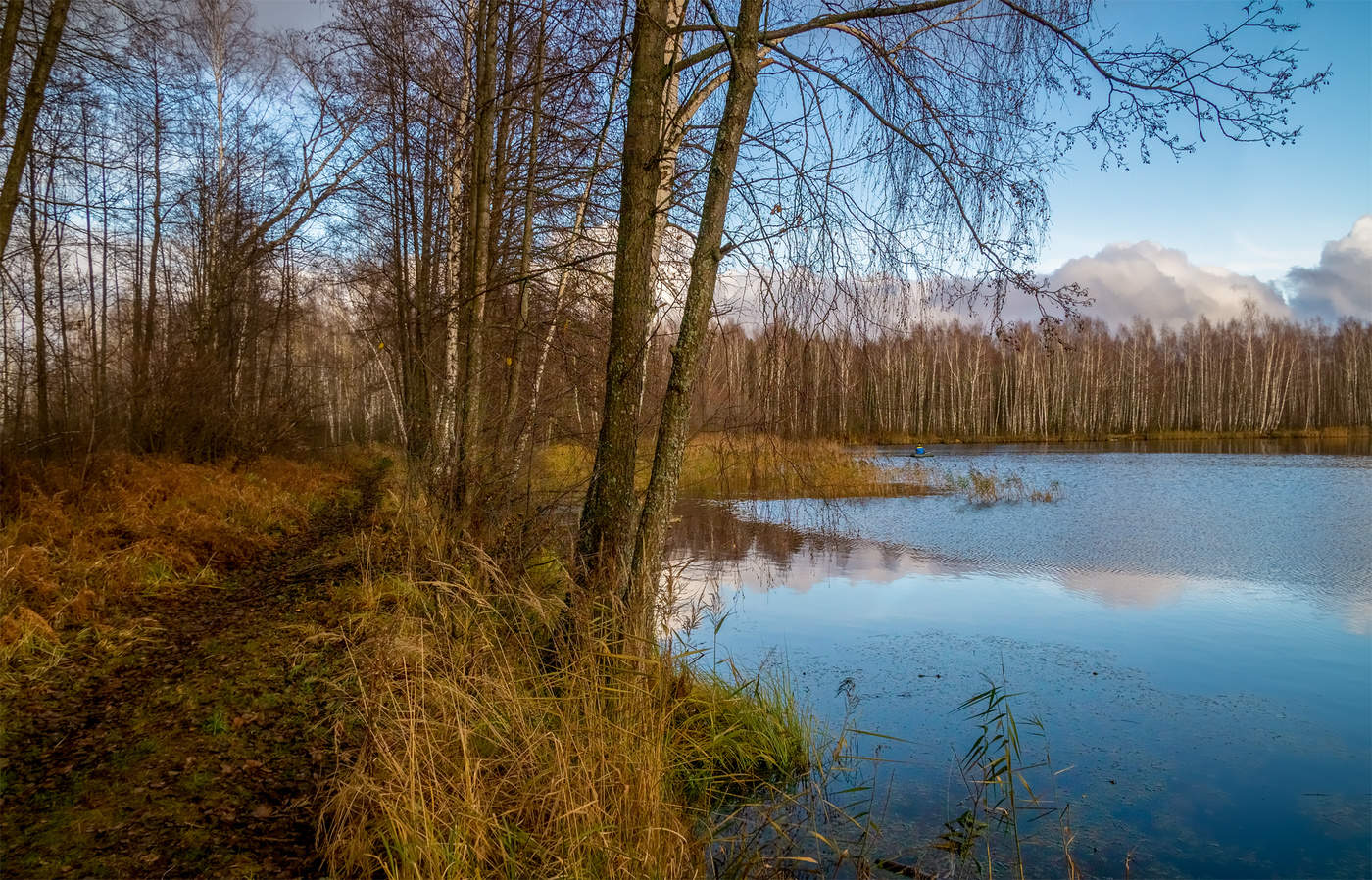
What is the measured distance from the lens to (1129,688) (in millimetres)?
6234

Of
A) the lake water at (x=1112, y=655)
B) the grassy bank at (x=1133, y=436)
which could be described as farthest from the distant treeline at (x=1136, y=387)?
the lake water at (x=1112, y=655)

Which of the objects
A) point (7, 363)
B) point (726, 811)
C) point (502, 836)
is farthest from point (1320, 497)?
point (7, 363)

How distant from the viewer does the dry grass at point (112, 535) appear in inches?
225

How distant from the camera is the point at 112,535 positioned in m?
7.57

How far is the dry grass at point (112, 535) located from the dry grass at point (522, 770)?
9.83ft

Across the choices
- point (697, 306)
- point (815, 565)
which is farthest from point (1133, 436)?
point (697, 306)

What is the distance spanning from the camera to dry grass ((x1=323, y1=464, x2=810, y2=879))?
288cm

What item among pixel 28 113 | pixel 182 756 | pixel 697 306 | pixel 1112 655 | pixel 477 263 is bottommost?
pixel 1112 655

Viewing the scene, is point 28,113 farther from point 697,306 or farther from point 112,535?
point 697,306

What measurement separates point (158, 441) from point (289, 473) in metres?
2.13

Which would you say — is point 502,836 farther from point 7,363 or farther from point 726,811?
point 7,363

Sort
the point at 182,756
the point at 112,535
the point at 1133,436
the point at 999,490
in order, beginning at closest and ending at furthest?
the point at 182,756, the point at 112,535, the point at 999,490, the point at 1133,436

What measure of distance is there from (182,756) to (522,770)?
6.15ft

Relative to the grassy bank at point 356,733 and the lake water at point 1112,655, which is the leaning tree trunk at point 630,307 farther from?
the lake water at point 1112,655
